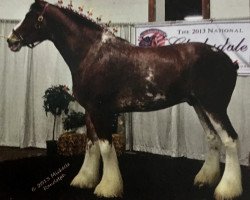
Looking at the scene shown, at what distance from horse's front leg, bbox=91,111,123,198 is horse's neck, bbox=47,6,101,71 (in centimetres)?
33

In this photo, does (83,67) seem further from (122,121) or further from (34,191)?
(122,121)

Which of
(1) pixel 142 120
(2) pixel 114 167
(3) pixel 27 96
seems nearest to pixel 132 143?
(1) pixel 142 120

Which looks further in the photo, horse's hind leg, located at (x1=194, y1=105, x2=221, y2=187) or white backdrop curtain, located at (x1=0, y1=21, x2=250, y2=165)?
white backdrop curtain, located at (x1=0, y1=21, x2=250, y2=165)

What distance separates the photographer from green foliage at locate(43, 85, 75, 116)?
2.95 m

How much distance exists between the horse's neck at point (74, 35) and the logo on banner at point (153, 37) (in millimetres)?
742

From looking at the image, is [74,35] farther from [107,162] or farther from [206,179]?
[206,179]

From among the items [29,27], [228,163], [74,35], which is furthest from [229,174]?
[29,27]

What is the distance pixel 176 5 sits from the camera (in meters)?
2.46

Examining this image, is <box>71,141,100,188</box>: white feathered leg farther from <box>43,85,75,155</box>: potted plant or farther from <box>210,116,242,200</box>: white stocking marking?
<box>43,85,75,155</box>: potted plant

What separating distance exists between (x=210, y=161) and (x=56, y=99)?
1.49m

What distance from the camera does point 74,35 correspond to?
6.21 feet

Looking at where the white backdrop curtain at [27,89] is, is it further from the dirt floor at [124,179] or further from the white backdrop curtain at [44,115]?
the dirt floor at [124,179]

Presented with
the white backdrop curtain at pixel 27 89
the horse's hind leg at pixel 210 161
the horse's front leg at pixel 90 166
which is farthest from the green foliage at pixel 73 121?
the horse's hind leg at pixel 210 161

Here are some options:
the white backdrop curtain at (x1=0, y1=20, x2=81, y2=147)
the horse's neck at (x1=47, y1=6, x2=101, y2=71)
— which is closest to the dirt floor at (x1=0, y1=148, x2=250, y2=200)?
the white backdrop curtain at (x1=0, y1=20, x2=81, y2=147)
